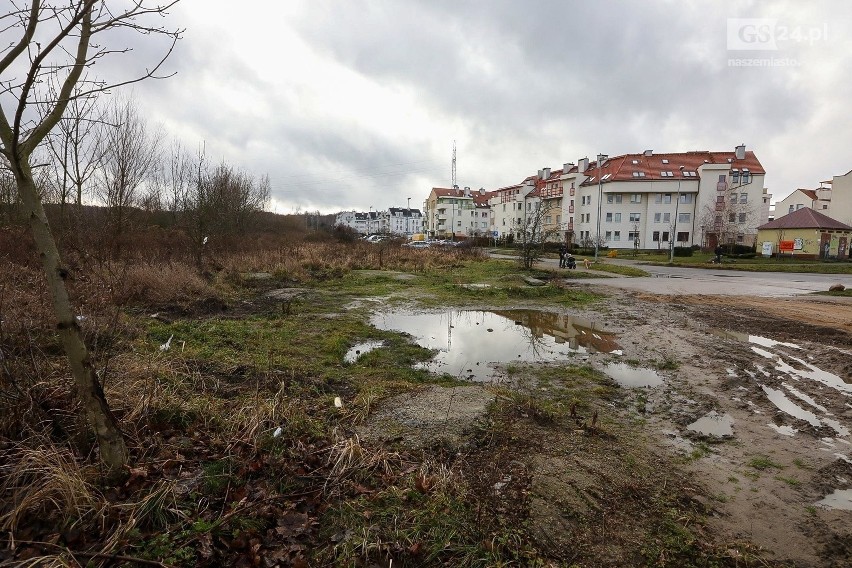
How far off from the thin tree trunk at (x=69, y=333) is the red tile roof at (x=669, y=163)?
2300 inches

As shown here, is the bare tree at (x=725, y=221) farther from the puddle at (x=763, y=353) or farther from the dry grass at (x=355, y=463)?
the dry grass at (x=355, y=463)

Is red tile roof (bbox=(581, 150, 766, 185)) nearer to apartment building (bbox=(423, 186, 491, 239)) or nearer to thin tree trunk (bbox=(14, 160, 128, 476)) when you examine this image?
apartment building (bbox=(423, 186, 491, 239))

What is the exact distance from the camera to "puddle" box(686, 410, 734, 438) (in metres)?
5.25

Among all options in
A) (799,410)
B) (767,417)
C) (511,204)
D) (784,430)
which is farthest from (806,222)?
(511,204)

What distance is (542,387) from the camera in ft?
22.0

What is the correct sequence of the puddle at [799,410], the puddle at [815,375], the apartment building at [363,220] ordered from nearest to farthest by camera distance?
the puddle at [799,410] < the puddle at [815,375] < the apartment building at [363,220]

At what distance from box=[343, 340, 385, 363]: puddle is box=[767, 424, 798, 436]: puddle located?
594 centimetres

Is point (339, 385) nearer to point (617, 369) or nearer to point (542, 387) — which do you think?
point (542, 387)

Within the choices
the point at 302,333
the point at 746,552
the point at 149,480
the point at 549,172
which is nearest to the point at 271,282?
the point at 302,333

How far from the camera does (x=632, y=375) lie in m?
7.48

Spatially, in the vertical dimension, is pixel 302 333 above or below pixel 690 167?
below

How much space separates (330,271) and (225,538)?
19128 millimetres

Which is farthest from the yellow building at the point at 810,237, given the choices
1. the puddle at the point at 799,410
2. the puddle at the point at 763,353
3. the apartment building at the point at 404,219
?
the apartment building at the point at 404,219

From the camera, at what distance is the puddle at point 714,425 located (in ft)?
17.2
